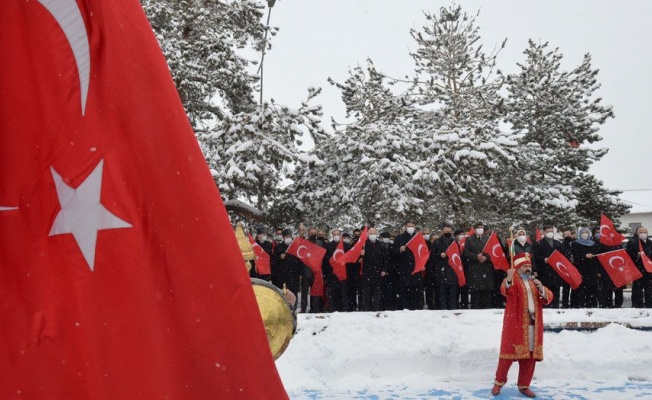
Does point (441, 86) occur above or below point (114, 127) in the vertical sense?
above

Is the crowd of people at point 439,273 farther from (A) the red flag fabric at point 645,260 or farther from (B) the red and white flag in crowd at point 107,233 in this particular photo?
(B) the red and white flag in crowd at point 107,233

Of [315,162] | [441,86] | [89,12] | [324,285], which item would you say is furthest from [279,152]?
[89,12]

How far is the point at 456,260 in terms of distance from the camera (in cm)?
1484

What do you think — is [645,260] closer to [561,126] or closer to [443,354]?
[443,354]

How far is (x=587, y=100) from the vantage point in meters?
34.0

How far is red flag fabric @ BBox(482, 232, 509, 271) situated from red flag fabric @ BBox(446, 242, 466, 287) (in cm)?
63

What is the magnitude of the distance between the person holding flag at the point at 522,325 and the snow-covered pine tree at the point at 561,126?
2193 centimetres

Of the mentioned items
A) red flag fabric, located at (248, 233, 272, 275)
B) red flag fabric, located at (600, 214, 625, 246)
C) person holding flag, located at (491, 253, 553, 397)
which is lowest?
person holding flag, located at (491, 253, 553, 397)

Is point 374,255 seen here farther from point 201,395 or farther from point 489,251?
point 201,395

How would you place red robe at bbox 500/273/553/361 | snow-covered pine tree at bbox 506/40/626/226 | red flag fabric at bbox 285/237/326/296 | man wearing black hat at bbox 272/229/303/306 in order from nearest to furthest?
red robe at bbox 500/273/553/361
red flag fabric at bbox 285/237/326/296
man wearing black hat at bbox 272/229/303/306
snow-covered pine tree at bbox 506/40/626/226

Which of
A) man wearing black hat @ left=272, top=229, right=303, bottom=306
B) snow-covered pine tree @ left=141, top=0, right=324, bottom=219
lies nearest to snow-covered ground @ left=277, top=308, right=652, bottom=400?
man wearing black hat @ left=272, top=229, right=303, bottom=306

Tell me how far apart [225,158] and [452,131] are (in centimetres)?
797

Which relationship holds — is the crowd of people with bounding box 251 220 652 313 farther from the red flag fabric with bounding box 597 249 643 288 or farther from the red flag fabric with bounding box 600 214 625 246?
the red flag fabric with bounding box 597 249 643 288

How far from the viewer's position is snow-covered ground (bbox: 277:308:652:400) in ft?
35.1
